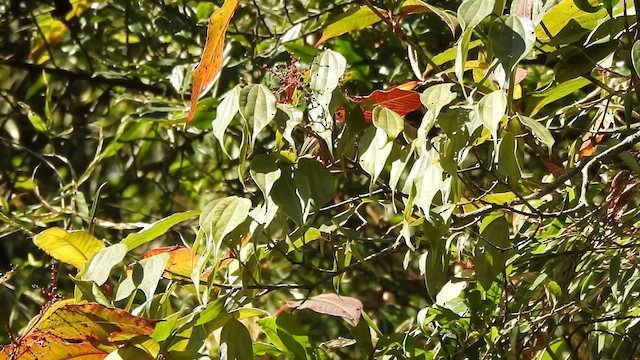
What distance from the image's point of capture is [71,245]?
836 millimetres

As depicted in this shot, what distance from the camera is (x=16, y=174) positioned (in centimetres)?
201

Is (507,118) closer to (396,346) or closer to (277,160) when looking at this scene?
(277,160)

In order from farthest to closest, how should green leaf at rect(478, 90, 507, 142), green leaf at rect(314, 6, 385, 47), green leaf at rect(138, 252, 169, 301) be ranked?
green leaf at rect(314, 6, 385, 47) → green leaf at rect(138, 252, 169, 301) → green leaf at rect(478, 90, 507, 142)

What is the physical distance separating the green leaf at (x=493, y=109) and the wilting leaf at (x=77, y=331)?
30 cm

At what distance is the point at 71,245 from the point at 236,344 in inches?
7.7

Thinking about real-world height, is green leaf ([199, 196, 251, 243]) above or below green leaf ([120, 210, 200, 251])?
above

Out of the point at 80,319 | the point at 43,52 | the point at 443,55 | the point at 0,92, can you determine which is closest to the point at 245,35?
the point at 43,52

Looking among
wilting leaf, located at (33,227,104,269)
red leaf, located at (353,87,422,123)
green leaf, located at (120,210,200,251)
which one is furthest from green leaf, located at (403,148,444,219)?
wilting leaf, located at (33,227,104,269)

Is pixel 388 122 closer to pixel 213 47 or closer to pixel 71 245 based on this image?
pixel 213 47

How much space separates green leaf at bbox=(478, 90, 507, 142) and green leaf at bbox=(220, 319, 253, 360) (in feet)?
0.86

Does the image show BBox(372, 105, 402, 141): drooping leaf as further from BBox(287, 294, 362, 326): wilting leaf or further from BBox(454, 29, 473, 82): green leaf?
BBox(287, 294, 362, 326): wilting leaf

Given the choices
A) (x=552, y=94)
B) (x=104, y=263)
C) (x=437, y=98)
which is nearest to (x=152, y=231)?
(x=104, y=263)

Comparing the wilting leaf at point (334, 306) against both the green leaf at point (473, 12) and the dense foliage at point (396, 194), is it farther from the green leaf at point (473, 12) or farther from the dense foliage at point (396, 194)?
the green leaf at point (473, 12)

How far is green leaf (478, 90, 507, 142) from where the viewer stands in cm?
60
